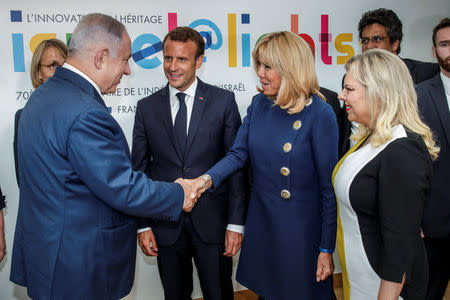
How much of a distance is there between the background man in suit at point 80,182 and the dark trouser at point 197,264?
2.27ft

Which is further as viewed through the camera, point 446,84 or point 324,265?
point 446,84

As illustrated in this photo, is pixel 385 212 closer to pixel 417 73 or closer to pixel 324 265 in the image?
pixel 324 265

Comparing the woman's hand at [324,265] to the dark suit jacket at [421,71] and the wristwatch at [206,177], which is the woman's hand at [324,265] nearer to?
the wristwatch at [206,177]

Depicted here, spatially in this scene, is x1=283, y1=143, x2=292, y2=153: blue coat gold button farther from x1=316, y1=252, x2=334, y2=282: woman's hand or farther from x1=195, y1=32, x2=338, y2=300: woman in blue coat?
x1=316, y1=252, x2=334, y2=282: woman's hand

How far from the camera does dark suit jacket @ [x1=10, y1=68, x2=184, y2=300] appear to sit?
4.88 feet

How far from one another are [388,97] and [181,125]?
1.24 metres

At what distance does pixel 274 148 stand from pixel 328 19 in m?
2.12

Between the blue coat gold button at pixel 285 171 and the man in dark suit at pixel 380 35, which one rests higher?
the man in dark suit at pixel 380 35

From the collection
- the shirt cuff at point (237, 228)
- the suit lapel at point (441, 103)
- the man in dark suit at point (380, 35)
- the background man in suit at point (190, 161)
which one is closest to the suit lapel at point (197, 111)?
the background man in suit at point (190, 161)

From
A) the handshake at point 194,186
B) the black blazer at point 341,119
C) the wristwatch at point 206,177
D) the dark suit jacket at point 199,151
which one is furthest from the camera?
the black blazer at point 341,119

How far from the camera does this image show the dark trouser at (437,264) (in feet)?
7.97

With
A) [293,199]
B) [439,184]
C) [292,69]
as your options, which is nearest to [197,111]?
[292,69]

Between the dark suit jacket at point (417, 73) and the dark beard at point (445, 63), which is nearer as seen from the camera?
the dark beard at point (445, 63)

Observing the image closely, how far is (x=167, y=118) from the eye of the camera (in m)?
2.38
